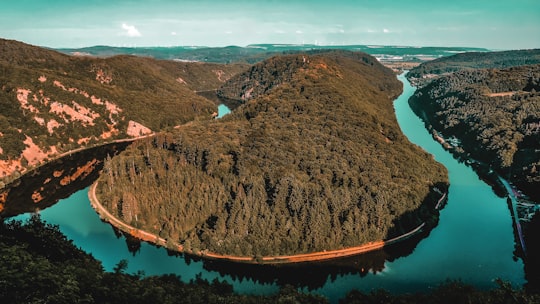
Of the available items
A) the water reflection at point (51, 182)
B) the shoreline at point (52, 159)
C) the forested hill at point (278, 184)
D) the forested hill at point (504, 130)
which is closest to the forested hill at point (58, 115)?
the shoreline at point (52, 159)

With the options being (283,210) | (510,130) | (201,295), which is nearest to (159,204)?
(283,210)

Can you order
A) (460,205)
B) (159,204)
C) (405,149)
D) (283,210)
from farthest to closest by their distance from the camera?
(405,149) → (460,205) → (159,204) → (283,210)

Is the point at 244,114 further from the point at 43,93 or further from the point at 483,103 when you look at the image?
the point at 483,103

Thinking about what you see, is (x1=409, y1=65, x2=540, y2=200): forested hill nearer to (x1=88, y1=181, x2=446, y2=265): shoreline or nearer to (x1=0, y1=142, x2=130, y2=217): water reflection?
(x1=88, y1=181, x2=446, y2=265): shoreline

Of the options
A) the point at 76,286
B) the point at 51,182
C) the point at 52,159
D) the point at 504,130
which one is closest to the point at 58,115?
the point at 52,159

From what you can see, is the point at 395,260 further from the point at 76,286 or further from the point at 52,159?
the point at 52,159

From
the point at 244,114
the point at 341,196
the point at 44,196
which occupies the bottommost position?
the point at 44,196

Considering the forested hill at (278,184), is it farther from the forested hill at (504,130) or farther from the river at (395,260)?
the forested hill at (504,130)
